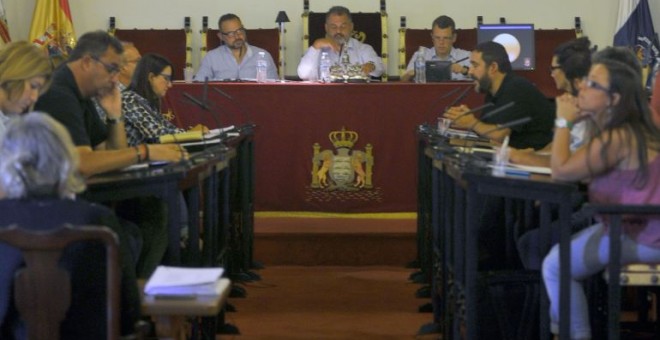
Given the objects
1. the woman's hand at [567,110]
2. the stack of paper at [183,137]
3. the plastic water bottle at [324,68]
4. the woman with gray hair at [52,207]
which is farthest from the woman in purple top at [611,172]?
the plastic water bottle at [324,68]

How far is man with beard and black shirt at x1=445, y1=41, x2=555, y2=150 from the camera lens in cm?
622

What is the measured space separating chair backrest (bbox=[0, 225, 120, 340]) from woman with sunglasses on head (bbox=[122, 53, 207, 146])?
9.20ft

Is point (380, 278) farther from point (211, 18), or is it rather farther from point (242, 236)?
point (211, 18)

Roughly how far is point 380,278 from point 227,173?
4.87ft

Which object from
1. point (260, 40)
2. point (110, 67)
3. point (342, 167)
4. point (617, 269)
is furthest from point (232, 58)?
point (617, 269)

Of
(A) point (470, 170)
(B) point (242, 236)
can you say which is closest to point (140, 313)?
(A) point (470, 170)

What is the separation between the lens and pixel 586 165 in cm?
413

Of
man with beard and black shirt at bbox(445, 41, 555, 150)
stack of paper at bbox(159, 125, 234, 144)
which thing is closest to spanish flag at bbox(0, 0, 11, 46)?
stack of paper at bbox(159, 125, 234, 144)

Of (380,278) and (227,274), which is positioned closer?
(227,274)

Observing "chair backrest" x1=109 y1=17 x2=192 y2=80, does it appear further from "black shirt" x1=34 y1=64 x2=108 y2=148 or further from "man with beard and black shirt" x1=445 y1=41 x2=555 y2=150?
"black shirt" x1=34 y1=64 x2=108 y2=148

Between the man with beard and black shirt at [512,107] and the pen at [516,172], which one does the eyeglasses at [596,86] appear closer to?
the pen at [516,172]

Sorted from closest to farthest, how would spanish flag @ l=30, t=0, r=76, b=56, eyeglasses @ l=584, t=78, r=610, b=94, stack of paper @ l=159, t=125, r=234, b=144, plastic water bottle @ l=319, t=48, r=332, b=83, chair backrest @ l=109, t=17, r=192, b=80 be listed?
eyeglasses @ l=584, t=78, r=610, b=94 < stack of paper @ l=159, t=125, r=234, b=144 < plastic water bottle @ l=319, t=48, r=332, b=83 < spanish flag @ l=30, t=0, r=76, b=56 < chair backrest @ l=109, t=17, r=192, b=80

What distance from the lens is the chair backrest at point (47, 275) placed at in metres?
3.11

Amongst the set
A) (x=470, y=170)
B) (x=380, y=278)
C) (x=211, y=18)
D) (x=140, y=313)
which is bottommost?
(x=380, y=278)
